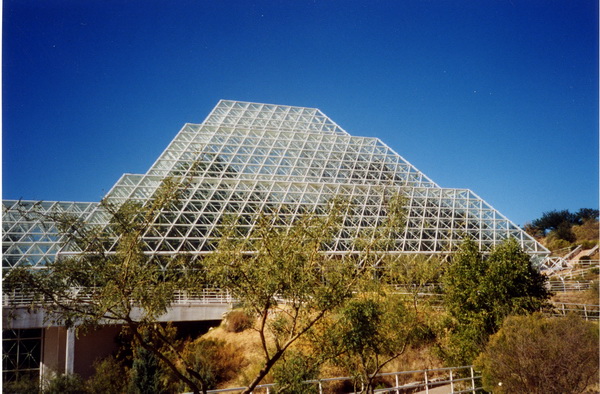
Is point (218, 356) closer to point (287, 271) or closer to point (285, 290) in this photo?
point (285, 290)

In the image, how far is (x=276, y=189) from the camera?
37281 millimetres

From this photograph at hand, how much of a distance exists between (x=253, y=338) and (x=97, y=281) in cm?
1747

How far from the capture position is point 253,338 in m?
24.5

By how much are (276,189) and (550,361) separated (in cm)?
2837

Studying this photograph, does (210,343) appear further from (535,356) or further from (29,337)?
(535,356)

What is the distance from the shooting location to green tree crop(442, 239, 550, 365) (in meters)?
16.5

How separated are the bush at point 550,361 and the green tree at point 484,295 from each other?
467 centimetres

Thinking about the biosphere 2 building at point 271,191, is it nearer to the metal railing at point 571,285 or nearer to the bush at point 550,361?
the metal railing at point 571,285

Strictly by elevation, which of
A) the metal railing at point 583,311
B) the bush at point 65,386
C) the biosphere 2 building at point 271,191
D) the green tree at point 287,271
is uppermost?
the biosphere 2 building at point 271,191

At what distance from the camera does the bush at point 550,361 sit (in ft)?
33.1

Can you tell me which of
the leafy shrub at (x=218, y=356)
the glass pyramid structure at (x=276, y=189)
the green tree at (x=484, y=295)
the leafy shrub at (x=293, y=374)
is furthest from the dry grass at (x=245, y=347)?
the leafy shrub at (x=293, y=374)

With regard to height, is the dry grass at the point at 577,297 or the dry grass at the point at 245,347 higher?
the dry grass at the point at 577,297

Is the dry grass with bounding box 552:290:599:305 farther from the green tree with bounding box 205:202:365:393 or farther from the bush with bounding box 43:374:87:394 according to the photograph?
the bush with bounding box 43:374:87:394

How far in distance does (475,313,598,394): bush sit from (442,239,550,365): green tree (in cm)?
467
